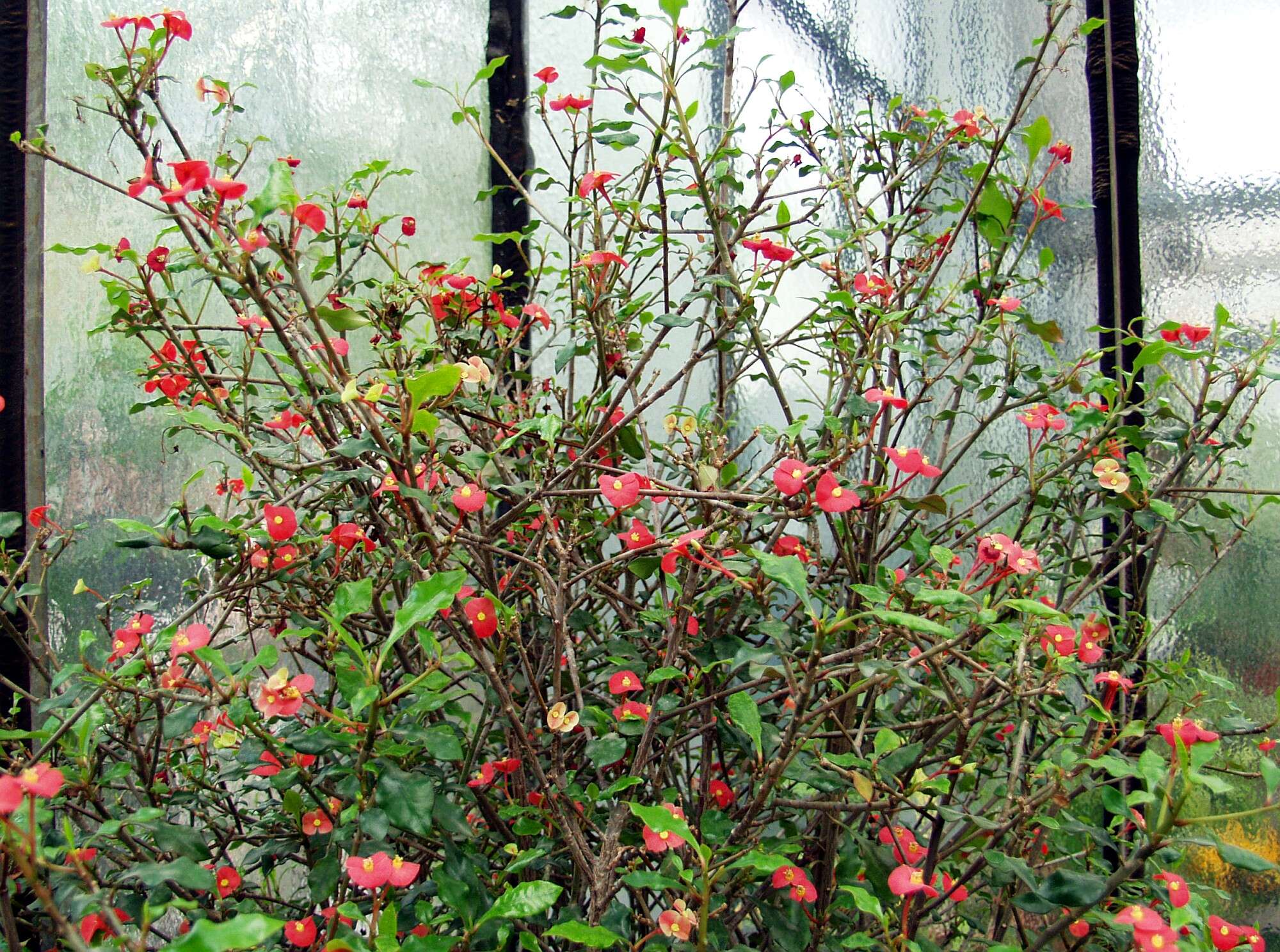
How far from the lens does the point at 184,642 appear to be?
791mm

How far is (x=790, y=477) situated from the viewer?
840 millimetres

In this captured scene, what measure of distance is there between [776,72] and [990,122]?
77 centimetres

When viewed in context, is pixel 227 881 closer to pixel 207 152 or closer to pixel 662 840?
pixel 662 840

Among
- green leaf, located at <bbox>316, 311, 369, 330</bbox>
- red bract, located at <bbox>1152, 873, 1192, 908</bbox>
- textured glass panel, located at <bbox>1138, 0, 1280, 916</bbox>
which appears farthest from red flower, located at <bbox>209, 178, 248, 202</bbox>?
textured glass panel, located at <bbox>1138, 0, 1280, 916</bbox>

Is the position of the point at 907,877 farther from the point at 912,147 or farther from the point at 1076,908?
the point at 912,147

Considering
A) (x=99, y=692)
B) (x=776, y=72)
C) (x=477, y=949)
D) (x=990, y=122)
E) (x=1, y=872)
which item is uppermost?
(x=776, y=72)

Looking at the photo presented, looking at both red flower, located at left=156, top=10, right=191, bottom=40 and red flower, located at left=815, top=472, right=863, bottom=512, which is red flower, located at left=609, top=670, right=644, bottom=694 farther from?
red flower, located at left=156, top=10, right=191, bottom=40

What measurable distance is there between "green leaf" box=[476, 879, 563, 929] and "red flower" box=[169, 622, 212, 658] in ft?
1.12

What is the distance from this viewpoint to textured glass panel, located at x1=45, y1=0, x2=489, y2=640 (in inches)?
66.8

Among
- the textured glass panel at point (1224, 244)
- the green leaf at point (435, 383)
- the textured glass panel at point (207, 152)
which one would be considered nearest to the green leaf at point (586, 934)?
the green leaf at point (435, 383)

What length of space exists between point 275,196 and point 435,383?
18 cm

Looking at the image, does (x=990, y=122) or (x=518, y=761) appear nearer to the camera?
(x=518, y=761)

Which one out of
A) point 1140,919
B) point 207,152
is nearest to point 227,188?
point 1140,919

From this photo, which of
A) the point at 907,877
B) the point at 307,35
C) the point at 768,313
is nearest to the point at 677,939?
the point at 907,877
